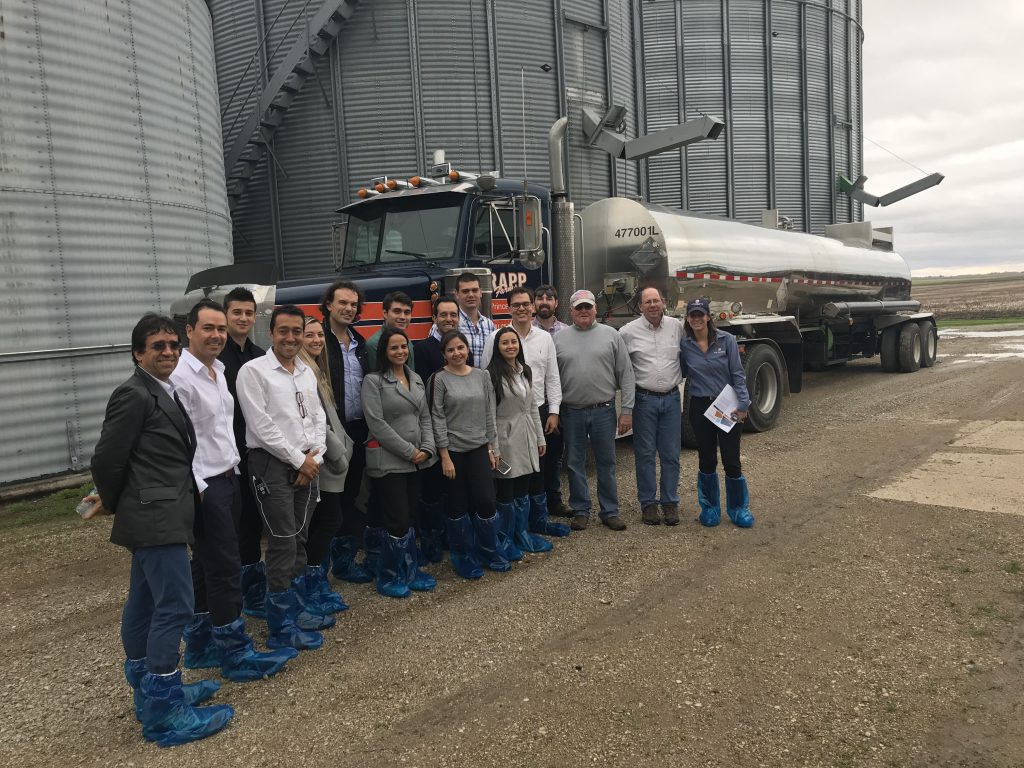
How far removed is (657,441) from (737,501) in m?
0.81

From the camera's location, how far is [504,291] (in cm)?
737

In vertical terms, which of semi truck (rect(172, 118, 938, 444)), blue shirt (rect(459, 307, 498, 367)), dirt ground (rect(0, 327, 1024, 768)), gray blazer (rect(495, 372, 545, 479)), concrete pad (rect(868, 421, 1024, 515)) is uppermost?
semi truck (rect(172, 118, 938, 444))

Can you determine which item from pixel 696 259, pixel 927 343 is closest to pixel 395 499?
pixel 696 259

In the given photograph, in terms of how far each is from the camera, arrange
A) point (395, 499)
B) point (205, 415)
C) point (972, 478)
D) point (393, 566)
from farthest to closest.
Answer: point (972, 478) < point (393, 566) < point (395, 499) < point (205, 415)

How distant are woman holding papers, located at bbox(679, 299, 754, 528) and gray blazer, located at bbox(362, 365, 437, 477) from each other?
2.48m

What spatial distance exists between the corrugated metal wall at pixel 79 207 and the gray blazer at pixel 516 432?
6091 mm

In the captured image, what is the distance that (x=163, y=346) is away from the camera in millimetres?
3248

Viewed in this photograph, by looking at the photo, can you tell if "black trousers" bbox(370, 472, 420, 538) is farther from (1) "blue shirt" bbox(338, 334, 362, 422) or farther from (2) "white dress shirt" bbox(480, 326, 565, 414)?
(2) "white dress shirt" bbox(480, 326, 565, 414)

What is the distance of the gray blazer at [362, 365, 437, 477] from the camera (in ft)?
15.0

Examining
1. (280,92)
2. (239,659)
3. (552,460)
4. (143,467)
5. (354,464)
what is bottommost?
(239,659)

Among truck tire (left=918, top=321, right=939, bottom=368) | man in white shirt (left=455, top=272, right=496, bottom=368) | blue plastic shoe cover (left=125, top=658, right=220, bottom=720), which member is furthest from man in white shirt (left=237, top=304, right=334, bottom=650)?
truck tire (left=918, top=321, right=939, bottom=368)

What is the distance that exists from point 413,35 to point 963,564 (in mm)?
13103

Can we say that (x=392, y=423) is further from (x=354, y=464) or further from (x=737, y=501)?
(x=737, y=501)

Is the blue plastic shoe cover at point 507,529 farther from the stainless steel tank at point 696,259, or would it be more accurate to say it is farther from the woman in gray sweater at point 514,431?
the stainless steel tank at point 696,259
